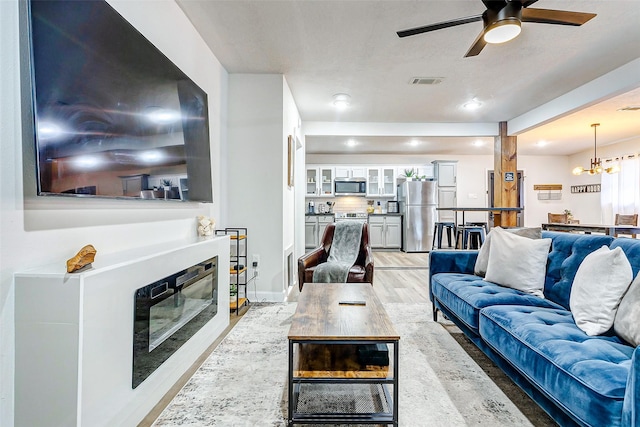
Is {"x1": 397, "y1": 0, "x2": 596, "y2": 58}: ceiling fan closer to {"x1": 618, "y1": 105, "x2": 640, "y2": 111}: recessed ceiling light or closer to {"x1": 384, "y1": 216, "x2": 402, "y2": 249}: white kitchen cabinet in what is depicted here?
{"x1": 618, "y1": 105, "x2": 640, "y2": 111}: recessed ceiling light

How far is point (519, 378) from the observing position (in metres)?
1.61

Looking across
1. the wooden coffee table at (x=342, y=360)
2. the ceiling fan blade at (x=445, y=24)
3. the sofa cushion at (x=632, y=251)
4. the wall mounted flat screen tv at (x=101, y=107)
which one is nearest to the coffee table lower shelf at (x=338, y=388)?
the wooden coffee table at (x=342, y=360)

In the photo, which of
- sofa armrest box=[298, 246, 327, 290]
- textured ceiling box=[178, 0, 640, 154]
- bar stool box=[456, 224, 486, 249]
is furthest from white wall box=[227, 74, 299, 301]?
bar stool box=[456, 224, 486, 249]

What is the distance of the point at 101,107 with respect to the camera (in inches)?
58.6

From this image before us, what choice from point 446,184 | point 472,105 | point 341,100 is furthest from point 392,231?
point 341,100

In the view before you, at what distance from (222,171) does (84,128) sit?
7.00 feet

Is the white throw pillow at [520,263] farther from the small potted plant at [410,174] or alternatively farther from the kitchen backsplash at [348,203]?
the kitchen backsplash at [348,203]

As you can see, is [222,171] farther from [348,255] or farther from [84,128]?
[84,128]

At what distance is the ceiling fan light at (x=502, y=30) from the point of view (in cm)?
205

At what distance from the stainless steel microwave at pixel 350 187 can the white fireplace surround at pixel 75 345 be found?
7.05m

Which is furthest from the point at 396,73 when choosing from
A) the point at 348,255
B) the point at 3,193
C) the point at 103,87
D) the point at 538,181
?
the point at 538,181

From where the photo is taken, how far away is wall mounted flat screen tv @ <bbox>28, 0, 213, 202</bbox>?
1215mm

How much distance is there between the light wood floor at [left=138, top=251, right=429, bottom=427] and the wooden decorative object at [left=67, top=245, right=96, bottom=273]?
34.0 inches

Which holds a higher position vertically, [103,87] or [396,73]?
[396,73]
